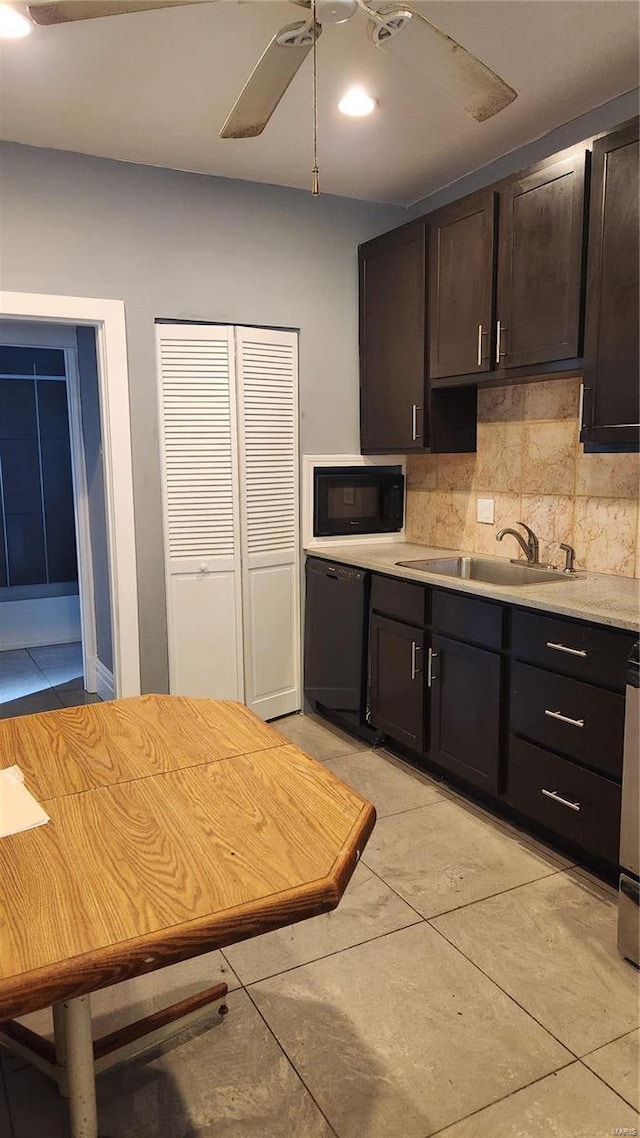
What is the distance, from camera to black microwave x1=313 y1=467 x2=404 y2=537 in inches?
151

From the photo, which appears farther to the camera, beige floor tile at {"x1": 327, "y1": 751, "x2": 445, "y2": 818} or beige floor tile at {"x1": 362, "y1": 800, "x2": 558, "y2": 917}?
beige floor tile at {"x1": 327, "y1": 751, "x2": 445, "y2": 818}

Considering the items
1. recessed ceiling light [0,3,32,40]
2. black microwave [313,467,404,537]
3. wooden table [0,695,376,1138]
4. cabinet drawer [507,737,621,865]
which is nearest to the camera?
wooden table [0,695,376,1138]

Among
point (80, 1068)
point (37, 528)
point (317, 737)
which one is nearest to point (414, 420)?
point (317, 737)

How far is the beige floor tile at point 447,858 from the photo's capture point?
239 cm

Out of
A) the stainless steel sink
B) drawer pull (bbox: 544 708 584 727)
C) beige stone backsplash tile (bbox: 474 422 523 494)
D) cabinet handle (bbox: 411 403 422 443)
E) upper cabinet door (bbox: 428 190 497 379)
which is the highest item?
upper cabinet door (bbox: 428 190 497 379)

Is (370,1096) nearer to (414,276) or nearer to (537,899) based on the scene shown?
(537,899)

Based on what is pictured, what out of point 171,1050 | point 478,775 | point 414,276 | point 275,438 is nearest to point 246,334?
point 275,438

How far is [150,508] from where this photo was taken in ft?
11.2

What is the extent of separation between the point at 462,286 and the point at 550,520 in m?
1.07

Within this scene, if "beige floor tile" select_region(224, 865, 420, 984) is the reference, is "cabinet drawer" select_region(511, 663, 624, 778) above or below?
above

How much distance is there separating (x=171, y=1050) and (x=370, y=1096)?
1.59 feet

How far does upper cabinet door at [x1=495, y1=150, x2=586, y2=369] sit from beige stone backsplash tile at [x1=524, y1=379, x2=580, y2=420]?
25cm

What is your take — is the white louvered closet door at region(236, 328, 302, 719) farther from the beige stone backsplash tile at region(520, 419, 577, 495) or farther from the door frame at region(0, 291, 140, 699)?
the beige stone backsplash tile at region(520, 419, 577, 495)

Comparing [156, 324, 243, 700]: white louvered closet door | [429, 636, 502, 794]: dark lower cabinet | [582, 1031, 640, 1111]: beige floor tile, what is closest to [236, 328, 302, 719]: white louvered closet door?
[156, 324, 243, 700]: white louvered closet door
